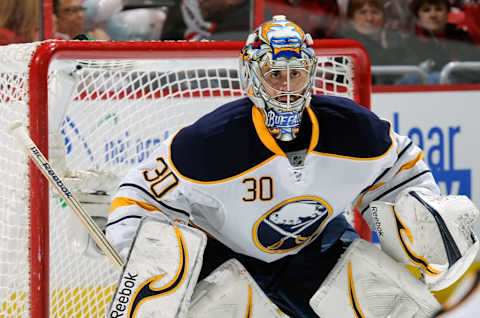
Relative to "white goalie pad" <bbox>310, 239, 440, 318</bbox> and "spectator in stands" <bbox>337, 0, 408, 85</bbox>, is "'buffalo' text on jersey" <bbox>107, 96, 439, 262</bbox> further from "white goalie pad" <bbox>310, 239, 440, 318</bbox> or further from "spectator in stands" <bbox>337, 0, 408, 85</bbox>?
"spectator in stands" <bbox>337, 0, 408, 85</bbox>

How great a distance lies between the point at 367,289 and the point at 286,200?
0.88 ft

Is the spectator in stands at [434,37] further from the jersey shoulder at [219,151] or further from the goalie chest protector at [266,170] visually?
the jersey shoulder at [219,151]

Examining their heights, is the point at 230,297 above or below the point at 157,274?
below

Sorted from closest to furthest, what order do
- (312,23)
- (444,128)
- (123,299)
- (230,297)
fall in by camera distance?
(123,299)
(230,297)
(444,128)
(312,23)

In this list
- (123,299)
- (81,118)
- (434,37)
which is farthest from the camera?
(434,37)

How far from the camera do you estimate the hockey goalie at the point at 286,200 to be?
1.67 meters

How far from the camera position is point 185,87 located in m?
2.59

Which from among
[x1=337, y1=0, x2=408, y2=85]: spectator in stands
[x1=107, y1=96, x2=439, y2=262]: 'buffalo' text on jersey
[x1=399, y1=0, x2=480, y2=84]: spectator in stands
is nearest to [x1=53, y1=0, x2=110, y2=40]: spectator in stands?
[x1=337, y1=0, x2=408, y2=85]: spectator in stands

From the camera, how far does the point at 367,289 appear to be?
173 cm

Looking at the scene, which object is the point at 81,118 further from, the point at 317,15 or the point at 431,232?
the point at 317,15

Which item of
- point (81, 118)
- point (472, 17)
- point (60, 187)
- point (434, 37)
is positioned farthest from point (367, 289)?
point (472, 17)

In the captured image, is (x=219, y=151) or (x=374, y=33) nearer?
(x=219, y=151)

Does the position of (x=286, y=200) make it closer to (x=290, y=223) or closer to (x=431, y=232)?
(x=290, y=223)

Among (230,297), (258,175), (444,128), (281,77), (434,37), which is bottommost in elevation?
(444,128)
